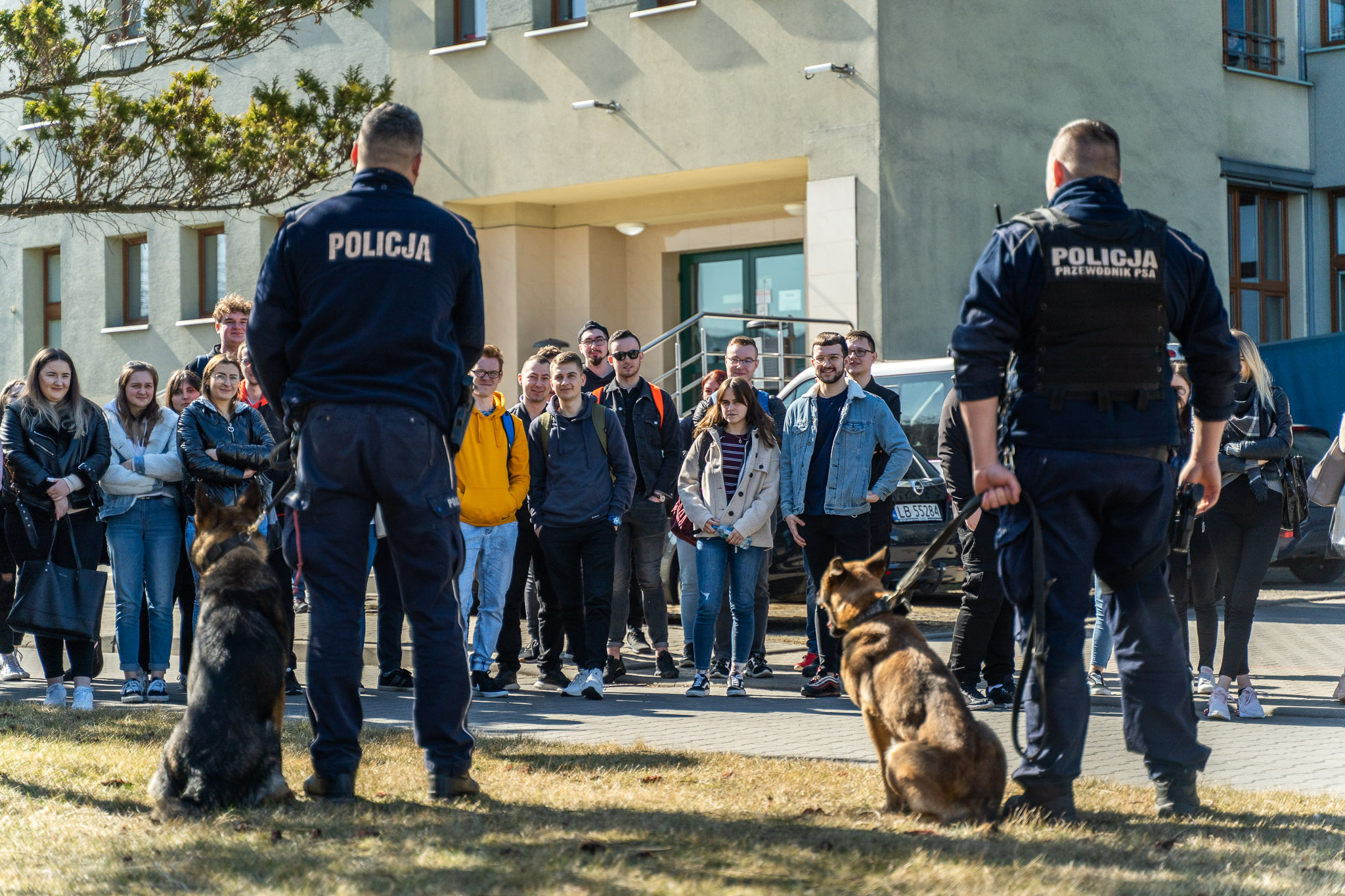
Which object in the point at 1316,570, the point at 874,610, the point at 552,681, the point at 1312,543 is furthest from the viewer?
the point at 1316,570

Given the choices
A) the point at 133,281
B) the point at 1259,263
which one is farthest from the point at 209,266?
the point at 1259,263

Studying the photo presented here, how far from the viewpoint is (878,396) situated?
937 centimetres

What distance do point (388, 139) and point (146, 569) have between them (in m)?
4.51

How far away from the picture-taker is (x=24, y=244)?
2494cm

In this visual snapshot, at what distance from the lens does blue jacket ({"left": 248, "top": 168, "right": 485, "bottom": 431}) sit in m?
5.00

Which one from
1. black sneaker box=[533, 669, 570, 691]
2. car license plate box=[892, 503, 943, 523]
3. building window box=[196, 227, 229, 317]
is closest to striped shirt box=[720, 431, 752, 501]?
black sneaker box=[533, 669, 570, 691]

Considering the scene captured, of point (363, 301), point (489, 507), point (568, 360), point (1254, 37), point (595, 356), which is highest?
point (1254, 37)

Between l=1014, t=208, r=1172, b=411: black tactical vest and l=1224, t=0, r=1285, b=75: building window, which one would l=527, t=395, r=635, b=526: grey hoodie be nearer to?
l=1014, t=208, r=1172, b=411: black tactical vest

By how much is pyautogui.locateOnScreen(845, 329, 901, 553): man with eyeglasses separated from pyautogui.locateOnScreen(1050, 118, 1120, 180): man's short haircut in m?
3.91

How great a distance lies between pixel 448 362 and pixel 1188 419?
4.27 meters

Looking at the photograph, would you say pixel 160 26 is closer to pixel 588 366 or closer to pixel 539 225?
pixel 588 366

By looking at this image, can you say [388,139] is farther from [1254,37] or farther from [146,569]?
[1254,37]

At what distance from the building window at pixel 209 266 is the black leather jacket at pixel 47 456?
15.0m

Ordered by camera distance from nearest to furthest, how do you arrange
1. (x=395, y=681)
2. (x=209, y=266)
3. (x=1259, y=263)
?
(x=395, y=681), (x=1259, y=263), (x=209, y=266)
